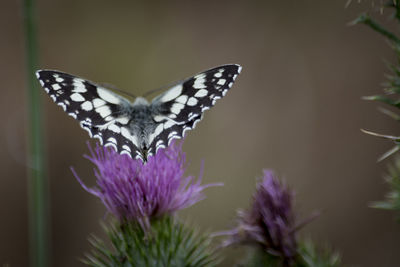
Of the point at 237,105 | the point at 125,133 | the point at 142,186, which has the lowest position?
the point at 142,186

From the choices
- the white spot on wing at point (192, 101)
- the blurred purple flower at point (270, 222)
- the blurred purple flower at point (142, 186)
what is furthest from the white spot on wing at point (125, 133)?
the blurred purple flower at point (270, 222)

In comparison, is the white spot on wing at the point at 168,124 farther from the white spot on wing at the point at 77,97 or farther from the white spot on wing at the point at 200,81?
the white spot on wing at the point at 77,97

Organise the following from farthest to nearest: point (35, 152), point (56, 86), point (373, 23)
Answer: point (56, 86) → point (35, 152) → point (373, 23)

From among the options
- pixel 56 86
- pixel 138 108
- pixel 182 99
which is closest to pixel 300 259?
pixel 182 99

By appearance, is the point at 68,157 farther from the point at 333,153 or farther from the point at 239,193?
the point at 333,153

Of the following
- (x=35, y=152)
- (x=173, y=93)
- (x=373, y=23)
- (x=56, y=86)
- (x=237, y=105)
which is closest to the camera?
(x=373, y=23)

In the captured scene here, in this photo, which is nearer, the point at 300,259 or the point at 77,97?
the point at 300,259

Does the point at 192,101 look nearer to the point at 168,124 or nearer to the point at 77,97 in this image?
the point at 168,124

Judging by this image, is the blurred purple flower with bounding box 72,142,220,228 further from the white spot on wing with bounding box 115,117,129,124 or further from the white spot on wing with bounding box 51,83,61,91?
the white spot on wing with bounding box 51,83,61,91
